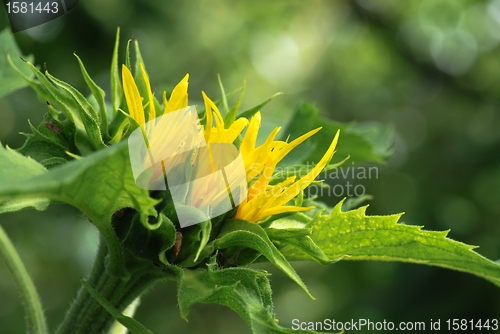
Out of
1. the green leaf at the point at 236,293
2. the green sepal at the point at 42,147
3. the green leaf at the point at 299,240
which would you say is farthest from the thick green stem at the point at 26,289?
the green leaf at the point at 299,240

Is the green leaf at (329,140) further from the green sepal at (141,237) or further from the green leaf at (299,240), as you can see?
the green sepal at (141,237)

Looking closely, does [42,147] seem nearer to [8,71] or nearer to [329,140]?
[8,71]

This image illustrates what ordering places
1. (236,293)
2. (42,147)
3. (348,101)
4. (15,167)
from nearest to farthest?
1. (15,167)
2. (236,293)
3. (42,147)
4. (348,101)

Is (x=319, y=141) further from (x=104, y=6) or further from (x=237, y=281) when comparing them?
(x=104, y=6)

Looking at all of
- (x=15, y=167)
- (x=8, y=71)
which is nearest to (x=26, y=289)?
(x=15, y=167)

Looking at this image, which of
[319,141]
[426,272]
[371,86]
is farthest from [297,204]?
[371,86]

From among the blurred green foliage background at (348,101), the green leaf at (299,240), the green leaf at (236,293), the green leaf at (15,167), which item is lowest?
the green leaf at (236,293)
